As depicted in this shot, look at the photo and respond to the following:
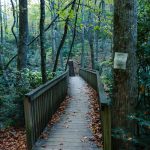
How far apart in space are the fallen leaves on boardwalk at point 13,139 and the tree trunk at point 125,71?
2749mm

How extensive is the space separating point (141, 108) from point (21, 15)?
8422 mm

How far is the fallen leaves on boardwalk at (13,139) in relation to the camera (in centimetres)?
747

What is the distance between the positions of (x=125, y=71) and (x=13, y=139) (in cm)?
431

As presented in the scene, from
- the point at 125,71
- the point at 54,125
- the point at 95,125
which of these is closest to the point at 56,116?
the point at 54,125

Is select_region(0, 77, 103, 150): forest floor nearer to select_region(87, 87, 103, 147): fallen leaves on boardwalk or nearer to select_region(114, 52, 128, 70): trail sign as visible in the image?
select_region(87, 87, 103, 147): fallen leaves on boardwalk

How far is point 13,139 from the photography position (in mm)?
8188

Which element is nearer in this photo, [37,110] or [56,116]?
[37,110]

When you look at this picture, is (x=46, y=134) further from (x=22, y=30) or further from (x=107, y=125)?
(x=22, y=30)

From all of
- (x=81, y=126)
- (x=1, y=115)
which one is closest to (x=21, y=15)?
(x=1, y=115)

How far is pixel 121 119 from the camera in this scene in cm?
570

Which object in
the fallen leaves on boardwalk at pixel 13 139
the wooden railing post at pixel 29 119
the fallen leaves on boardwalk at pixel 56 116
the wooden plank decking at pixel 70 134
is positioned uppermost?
the wooden railing post at pixel 29 119

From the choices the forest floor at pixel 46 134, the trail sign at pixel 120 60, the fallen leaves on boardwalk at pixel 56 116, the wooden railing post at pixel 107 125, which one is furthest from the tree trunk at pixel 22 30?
the wooden railing post at pixel 107 125

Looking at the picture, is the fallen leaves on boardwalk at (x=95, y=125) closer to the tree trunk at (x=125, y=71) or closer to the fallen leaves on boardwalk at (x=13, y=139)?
the tree trunk at (x=125, y=71)

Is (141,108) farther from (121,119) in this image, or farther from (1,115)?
(1,115)
